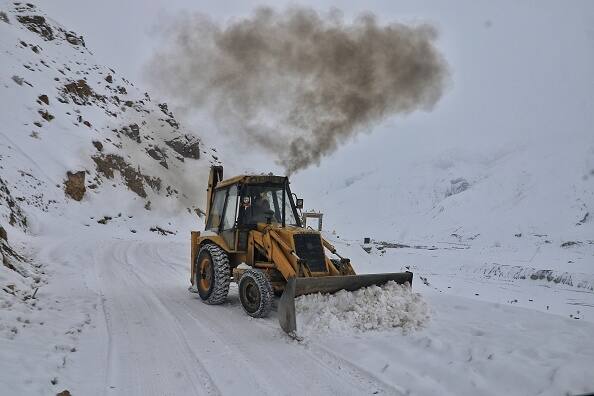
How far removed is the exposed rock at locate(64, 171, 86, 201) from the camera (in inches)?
1032

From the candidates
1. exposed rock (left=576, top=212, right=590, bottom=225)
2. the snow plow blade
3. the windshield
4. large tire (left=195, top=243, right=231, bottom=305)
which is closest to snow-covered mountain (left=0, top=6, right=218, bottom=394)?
large tire (left=195, top=243, right=231, bottom=305)

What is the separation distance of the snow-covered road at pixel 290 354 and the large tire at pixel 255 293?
192 millimetres

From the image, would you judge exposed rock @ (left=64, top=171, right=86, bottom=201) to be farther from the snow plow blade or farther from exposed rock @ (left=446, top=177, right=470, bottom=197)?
exposed rock @ (left=446, top=177, right=470, bottom=197)

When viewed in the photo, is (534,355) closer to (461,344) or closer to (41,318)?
(461,344)

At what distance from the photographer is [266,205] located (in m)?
8.22

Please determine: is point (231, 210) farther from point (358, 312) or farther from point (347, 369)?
point (347, 369)

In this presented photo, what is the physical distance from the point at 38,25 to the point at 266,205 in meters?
46.7

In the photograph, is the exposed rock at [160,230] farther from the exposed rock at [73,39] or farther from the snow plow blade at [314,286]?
the exposed rock at [73,39]

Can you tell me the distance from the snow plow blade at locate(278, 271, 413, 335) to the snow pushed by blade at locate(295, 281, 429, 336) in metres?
0.09

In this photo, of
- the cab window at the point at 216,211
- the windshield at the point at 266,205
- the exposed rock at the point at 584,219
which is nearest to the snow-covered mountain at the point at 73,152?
the cab window at the point at 216,211

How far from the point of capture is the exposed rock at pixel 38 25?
41.7m

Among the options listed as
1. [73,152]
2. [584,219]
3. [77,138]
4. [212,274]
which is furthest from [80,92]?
[584,219]

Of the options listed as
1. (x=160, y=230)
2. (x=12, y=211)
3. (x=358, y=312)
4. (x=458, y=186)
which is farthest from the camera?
(x=458, y=186)

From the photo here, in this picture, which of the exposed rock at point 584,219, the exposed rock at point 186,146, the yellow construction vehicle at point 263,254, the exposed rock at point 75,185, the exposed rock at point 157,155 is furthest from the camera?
the exposed rock at point 584,219
